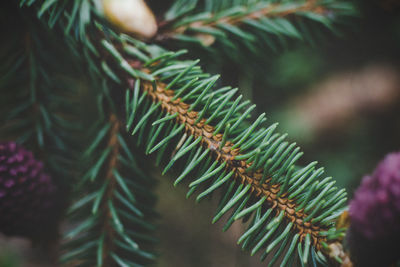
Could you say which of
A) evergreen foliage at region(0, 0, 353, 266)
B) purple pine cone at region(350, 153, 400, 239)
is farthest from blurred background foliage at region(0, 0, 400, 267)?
purple pine cone at region(350, 153, 400, 239)

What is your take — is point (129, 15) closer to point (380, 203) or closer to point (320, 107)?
point (380, 203)

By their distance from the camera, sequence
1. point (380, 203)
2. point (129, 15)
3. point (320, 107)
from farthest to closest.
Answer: point (320, 107) → point (129, 15) → point (380, 203)

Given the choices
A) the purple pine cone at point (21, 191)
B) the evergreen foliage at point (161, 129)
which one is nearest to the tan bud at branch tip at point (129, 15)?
the evergreen foliage at point (161, 129)

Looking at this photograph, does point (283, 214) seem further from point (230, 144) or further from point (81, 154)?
point (81, 154)

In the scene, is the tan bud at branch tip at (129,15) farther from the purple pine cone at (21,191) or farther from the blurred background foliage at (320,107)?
the purple pine cone at (21,191)

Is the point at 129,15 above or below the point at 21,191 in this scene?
above

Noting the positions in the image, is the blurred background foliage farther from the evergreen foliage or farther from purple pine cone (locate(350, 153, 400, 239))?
purple pine cone (locate(350, 153, 400, 239))

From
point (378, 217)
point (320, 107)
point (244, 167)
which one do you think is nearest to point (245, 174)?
point (244, 167)

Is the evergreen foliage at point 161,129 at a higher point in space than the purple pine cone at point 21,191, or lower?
higher
